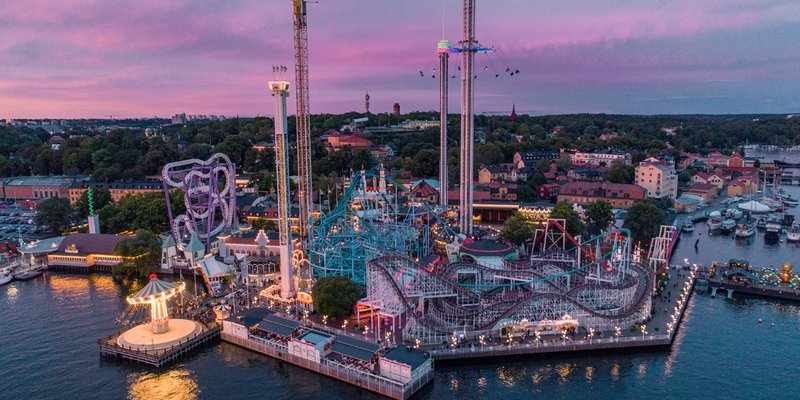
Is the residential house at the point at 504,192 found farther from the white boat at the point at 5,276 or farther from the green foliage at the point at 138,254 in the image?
the white boat at the point at 5,276

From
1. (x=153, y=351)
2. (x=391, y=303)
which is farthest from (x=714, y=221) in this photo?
(x=153, y=351)

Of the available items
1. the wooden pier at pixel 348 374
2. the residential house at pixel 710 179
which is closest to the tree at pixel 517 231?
the wooden pier at pixel 348 374

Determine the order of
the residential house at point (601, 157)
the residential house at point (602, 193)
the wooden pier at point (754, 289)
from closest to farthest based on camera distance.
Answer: the wooden pier at point (754, 289) < the residential house at point (602, 193) < the residential house at point (601, 157)

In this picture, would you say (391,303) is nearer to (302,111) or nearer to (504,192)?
(302,111)

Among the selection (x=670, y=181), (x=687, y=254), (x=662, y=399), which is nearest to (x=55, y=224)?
(x=662, y=399)

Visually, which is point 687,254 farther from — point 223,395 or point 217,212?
point 217,212

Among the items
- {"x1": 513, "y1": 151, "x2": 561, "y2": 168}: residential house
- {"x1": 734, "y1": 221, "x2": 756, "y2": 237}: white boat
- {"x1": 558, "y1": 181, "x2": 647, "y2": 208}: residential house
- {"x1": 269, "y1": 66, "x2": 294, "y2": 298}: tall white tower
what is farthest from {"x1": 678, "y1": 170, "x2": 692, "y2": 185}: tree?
{"x1": 269, "y1": 66, "x2": 294, "y2": 298}: tall white tower

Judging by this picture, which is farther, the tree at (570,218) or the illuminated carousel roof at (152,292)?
the tree at (570,218)

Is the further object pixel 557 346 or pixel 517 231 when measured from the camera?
pixel 517 231
